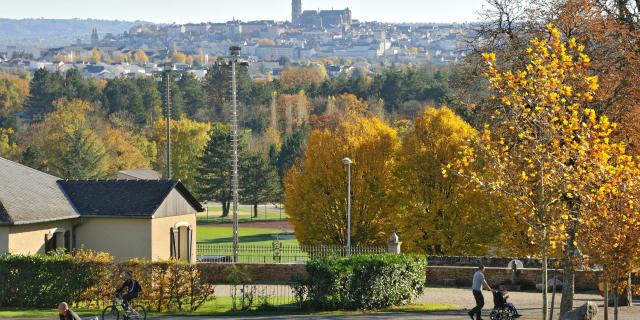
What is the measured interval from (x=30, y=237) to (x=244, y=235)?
160 ft

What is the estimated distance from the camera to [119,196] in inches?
1690

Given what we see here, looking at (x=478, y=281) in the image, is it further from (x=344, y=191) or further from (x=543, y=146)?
(x=344, y=191)

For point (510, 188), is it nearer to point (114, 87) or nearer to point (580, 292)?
point (580, 292)

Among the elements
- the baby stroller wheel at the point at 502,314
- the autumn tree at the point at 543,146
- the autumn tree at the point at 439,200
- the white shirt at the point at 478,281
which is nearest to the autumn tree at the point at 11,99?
the autumn tree at the point at 439,200

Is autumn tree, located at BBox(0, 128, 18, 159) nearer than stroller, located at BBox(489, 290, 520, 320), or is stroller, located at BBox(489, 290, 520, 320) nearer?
stroller, located at BBox(489, 290, 520, 320)

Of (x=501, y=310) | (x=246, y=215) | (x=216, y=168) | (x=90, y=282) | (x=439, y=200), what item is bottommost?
(x=246, y=215)

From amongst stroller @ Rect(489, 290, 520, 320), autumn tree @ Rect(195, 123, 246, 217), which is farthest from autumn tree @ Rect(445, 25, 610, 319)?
autumn tree @ Rect(195, 123, 246, 217)

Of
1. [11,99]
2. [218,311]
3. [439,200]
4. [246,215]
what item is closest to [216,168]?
[246,215]

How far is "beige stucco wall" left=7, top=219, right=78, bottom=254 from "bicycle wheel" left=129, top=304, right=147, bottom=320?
8.59 metres

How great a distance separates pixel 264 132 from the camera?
13312 centimetres

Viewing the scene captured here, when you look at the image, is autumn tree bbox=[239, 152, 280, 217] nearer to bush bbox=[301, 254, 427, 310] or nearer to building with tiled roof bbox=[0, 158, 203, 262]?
building with tiled roof bbox=[0, 158, 203, 262]

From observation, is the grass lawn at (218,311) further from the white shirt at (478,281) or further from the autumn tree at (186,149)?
the autumn tree at (186,149)

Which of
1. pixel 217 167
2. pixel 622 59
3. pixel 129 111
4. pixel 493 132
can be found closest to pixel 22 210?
pixel 493 132

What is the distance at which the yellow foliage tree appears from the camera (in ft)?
166
